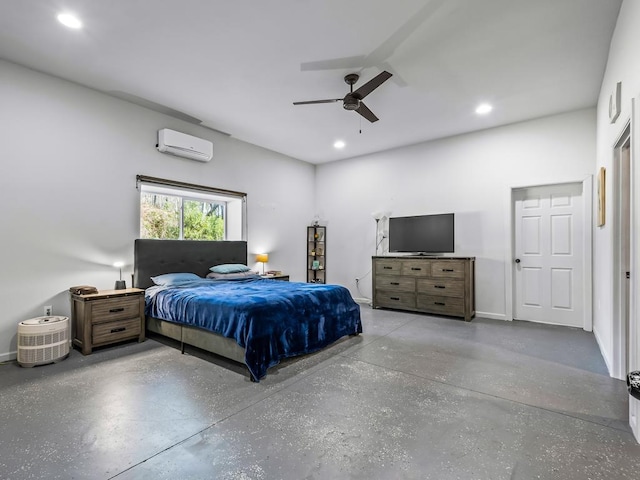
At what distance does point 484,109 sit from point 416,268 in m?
2.49

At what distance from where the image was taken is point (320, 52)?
9.84 ft

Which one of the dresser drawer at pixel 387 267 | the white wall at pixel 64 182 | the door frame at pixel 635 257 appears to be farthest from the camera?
the dresser drawer at pixel 387 267

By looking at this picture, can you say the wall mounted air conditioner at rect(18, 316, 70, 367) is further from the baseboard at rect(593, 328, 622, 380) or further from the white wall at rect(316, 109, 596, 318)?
the baseboard at rect(593, 328, 622, 380)

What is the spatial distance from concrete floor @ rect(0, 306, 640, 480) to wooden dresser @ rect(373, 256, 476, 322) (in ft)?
4.89

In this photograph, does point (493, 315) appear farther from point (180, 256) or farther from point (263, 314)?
point (180, 256)

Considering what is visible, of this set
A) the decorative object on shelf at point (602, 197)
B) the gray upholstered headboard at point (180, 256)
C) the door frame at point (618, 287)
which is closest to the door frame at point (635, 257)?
the door frame at point (618, 287)

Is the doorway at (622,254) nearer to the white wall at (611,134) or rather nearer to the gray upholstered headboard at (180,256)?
the white wall at (611,134)

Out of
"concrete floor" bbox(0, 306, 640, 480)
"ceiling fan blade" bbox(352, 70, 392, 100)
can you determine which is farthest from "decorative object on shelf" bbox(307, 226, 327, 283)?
"ceiling fan blade" bbox(352, 70, 392, 100)

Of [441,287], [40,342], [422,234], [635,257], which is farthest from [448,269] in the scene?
[40,342]

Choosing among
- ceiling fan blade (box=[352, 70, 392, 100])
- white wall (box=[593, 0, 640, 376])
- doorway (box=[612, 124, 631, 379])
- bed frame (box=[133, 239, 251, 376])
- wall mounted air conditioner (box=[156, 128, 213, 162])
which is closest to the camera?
white wall (box=[593, 0, 640, 376])

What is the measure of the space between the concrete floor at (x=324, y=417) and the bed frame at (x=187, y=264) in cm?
20

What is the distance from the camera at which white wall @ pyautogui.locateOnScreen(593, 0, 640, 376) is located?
6.90ft

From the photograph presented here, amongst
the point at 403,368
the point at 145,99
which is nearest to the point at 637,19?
the point at 403,368

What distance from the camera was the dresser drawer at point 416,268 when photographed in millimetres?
5113
